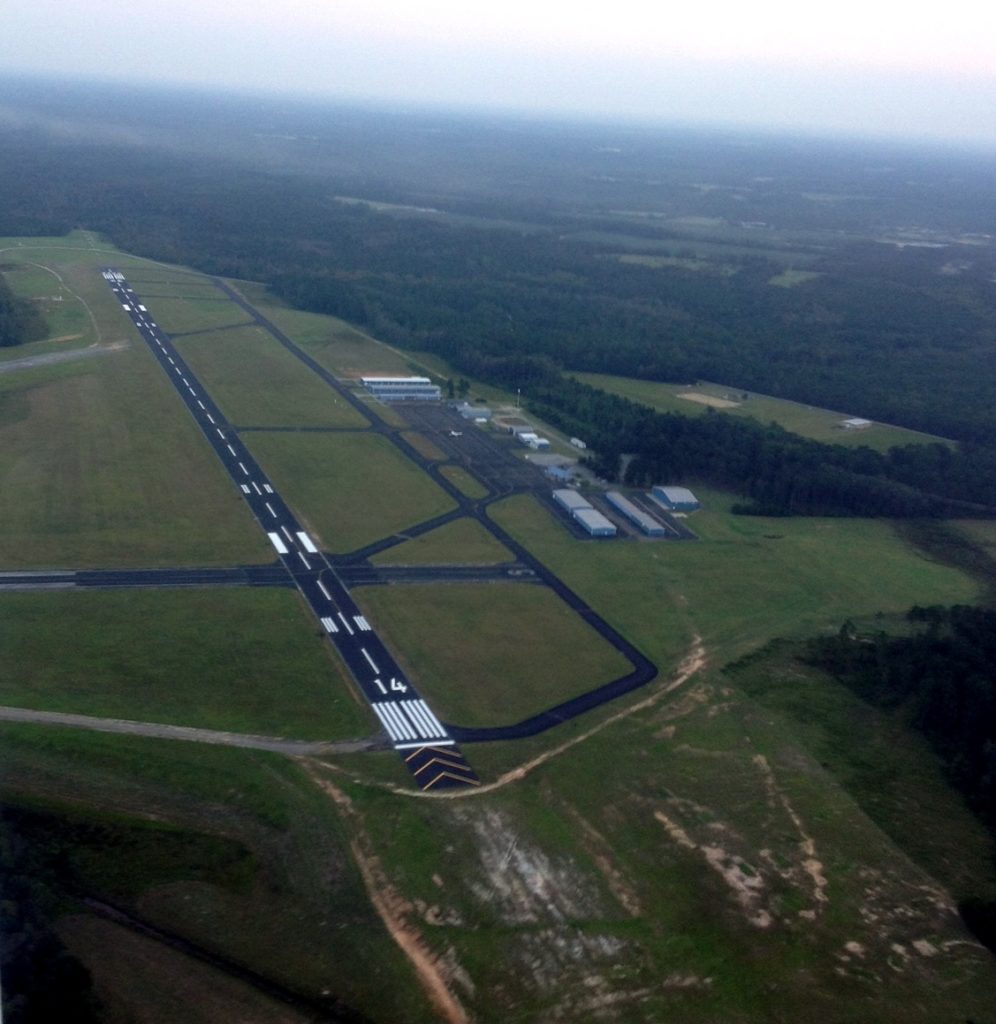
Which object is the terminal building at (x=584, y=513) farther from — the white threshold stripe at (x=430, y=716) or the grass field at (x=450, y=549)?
the white threshold stripe at (x=430, y=716)

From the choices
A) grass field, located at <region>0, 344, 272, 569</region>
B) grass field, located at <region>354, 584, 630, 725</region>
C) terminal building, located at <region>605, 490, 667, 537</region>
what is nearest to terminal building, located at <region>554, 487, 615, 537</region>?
terminal building, located at <region>605, 490, 667, 537</region>

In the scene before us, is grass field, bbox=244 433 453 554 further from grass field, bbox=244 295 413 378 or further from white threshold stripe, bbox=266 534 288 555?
grass field, bbox=244 295 413 378

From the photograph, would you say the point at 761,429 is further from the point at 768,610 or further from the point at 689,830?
the point at 689,830

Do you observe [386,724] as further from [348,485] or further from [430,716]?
[348,485]

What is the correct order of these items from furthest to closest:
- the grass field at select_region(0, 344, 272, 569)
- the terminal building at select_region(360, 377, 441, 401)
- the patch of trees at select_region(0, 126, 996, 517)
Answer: the terminal building at select_region(360, 377, 441, 401)
the patch of trees at select_region(0, 126, 996, 517)
the grass field at select_region(0, 344, 272, 569)

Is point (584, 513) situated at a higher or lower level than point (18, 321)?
lower

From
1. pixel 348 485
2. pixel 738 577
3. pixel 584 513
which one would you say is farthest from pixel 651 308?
pixel 738 577

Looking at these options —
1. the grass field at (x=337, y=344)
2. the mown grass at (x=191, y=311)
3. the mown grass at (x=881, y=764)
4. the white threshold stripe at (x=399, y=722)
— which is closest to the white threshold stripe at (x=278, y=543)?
the white threshold stripe at (x=399, y=722)
